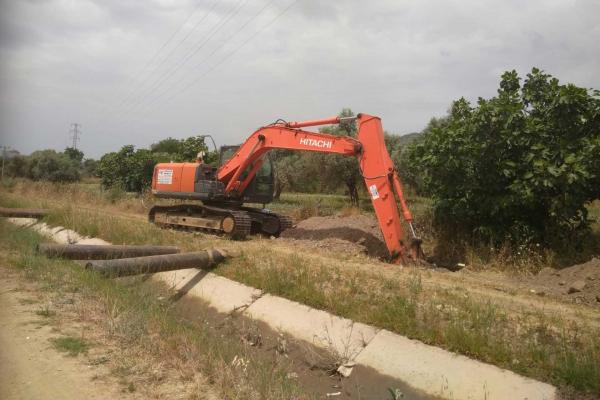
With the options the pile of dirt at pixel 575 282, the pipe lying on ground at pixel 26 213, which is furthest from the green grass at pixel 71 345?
the pipe lying on ground at pixel 26 213

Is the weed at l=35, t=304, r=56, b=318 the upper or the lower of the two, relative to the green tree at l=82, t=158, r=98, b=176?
lower

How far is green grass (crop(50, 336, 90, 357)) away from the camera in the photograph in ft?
14.4

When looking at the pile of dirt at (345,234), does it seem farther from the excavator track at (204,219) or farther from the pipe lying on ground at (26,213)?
the pipe lying on ground at (26,213)

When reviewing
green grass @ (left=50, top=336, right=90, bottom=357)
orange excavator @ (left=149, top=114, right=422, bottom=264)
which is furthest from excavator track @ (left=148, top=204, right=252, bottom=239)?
green grass @ (left=50, top=336, right=90, bottom=357)

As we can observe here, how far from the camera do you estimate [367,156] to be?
33.3ft

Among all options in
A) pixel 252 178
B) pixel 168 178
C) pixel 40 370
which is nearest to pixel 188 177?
pixel 168 178

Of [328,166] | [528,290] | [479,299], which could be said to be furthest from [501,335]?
[328,166]

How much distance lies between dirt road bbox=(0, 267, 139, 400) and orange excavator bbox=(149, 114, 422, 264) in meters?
6.55

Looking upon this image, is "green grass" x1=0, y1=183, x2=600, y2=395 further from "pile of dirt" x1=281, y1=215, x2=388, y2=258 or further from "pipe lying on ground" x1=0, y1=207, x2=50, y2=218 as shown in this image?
"pipe lying on ground" x1=0, y1=207, x2=50, y2=218

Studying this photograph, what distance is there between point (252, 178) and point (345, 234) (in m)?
3.13

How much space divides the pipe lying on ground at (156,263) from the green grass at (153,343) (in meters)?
0.21

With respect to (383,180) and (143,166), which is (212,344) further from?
(143,166)

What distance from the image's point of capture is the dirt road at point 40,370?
3645mm

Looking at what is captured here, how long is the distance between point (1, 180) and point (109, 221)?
23.2 metres
